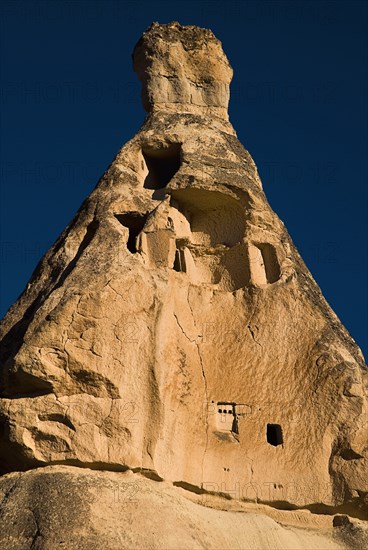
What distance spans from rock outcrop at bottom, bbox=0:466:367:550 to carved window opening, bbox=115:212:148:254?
3.82m

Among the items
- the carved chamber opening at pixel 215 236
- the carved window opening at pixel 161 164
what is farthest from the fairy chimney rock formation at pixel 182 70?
the carved chamber opening at pixel 215 236

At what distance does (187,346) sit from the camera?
1373 cm

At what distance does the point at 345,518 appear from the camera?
13250 mm

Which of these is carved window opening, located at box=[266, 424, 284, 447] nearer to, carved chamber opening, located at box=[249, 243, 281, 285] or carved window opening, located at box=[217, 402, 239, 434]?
carved window opening, located at box=[217, 402, 239, 434]

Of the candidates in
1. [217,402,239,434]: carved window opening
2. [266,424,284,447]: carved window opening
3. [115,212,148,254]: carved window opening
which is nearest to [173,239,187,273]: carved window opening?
[115,212,148,254]: carved window opening

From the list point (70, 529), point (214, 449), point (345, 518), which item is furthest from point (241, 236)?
point (70, 529)

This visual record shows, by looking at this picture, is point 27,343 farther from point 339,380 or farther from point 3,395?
point 339,380

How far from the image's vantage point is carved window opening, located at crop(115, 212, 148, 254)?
14.3 m

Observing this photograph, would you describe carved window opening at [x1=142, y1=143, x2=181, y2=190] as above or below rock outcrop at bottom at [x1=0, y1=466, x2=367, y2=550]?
above

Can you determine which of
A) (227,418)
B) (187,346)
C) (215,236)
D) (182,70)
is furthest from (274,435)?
(182,70)

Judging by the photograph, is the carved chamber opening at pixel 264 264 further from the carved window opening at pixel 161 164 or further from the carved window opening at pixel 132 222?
the carved window opening at pixel 161 164

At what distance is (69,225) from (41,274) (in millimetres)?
990

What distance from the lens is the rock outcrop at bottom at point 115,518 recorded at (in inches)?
428

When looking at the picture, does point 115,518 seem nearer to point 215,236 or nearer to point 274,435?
point 274,435
